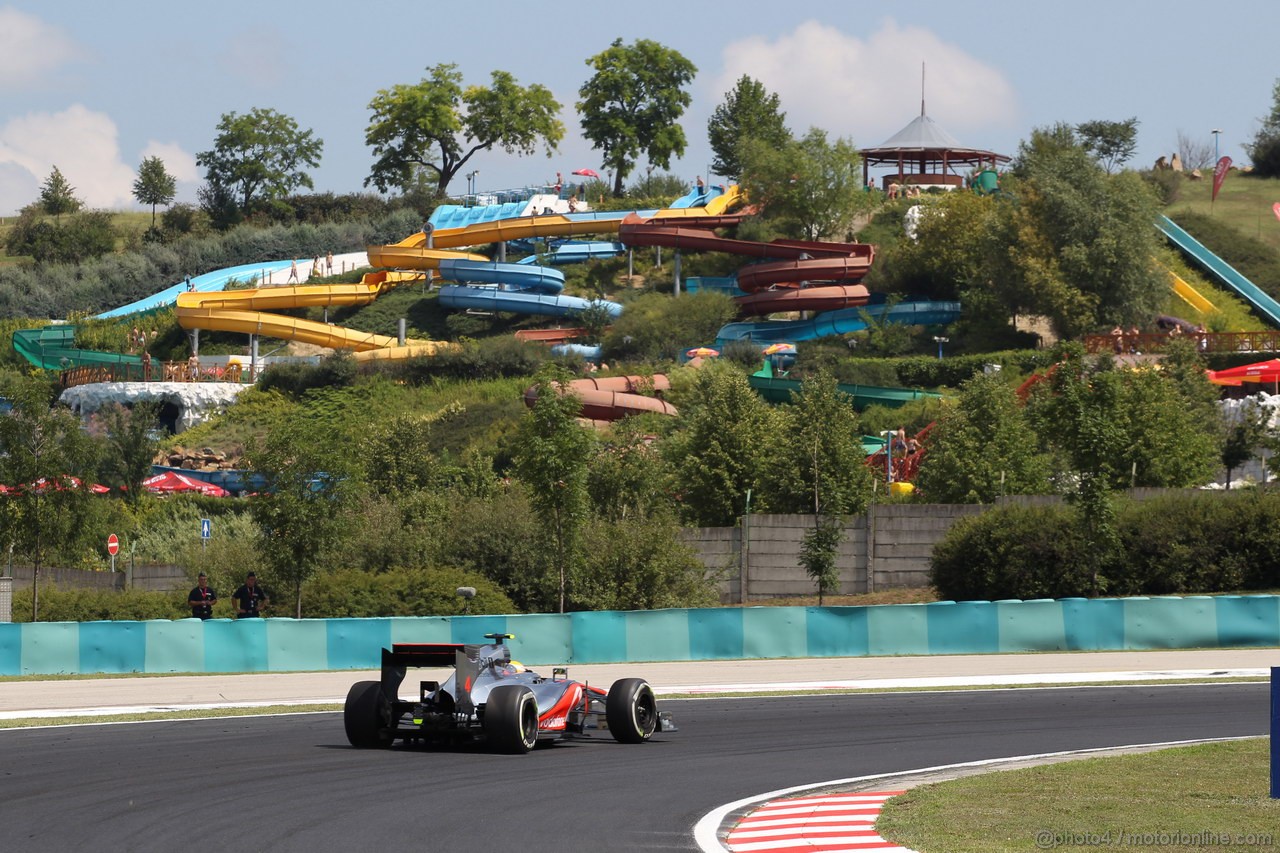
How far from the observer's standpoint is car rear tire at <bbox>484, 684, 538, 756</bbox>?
17672 millimetres

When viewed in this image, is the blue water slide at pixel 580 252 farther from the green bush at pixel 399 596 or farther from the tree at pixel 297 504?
the green bush at pixel 399 596

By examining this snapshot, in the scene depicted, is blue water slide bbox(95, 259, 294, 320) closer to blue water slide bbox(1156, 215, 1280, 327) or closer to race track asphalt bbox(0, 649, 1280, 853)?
blue water slide bbox(1156, 215, 1280, 327)

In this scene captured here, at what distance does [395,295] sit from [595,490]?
5923 cm

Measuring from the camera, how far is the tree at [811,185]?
3932 inches

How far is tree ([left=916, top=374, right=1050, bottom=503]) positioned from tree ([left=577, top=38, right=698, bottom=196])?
81915 millimetres

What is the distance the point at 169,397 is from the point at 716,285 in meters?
32.8

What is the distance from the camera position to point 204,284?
11125cm

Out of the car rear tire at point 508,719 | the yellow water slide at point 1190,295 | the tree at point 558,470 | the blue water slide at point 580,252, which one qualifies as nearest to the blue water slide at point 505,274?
the blue water slide at point 580,252

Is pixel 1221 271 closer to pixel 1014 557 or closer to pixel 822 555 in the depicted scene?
pixel 1014 557

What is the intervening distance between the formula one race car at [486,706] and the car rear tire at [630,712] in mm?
12

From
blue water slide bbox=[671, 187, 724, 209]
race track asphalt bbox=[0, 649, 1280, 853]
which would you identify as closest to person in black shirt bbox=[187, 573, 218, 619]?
race track asphalt bbox=[0, 649, 1280, 853]

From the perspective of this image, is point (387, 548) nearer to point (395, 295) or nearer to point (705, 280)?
point (705, 280)

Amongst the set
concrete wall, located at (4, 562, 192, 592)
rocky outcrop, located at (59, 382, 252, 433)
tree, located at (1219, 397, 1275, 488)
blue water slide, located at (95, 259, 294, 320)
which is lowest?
concrete wall, located at (4, 562, 192, 592)

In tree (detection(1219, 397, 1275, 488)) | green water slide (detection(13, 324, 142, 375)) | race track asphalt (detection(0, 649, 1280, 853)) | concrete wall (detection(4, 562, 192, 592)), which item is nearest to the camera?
race track asphalt (detection(0, 649, 1280, 853))
